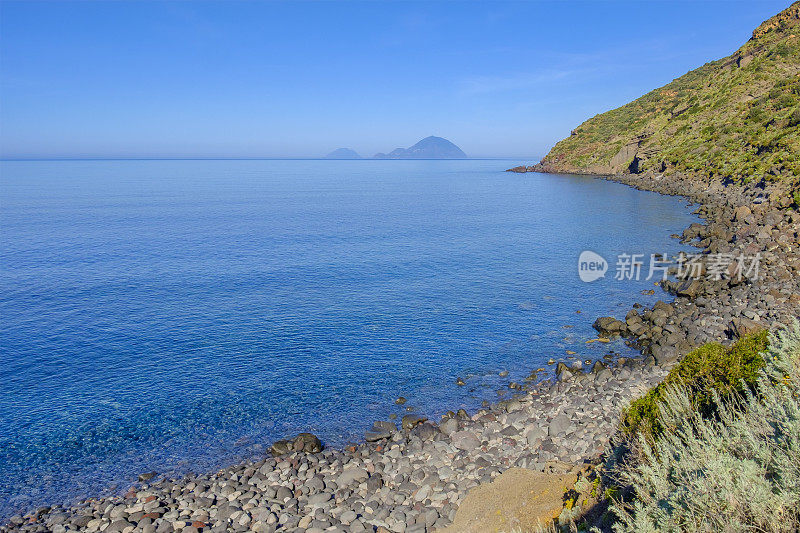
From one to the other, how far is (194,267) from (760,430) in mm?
49255

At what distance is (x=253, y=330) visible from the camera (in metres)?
33.3

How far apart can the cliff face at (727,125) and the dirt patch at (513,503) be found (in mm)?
67370

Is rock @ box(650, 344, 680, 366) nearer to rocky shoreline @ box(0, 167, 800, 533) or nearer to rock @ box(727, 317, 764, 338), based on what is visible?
rocky shoreline @ box(0, 167, 800, 533)

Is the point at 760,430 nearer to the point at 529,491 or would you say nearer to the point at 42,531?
the point at 529,491

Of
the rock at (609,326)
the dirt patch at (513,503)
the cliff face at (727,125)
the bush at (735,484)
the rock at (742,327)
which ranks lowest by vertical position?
the rock at (609,326)

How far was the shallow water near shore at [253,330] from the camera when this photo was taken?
861 inches

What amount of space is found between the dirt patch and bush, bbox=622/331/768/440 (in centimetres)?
268

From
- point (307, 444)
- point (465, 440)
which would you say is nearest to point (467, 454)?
point (465, 440)

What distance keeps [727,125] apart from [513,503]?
376ft

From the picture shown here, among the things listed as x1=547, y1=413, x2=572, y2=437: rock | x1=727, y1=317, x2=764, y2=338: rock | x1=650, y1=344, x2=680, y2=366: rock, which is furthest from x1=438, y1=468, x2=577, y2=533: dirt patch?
x1=727, y1=317, x2=764, y2=338: rock

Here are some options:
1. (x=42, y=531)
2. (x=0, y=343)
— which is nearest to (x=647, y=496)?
(x=42, y=531)

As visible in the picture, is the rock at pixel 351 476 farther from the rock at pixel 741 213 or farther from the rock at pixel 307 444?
the rock at pixel 741 213

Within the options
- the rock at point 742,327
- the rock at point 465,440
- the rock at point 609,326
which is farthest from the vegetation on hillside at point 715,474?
the rock at point 609,326

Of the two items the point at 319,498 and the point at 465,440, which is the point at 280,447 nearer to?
the point at 319,498
